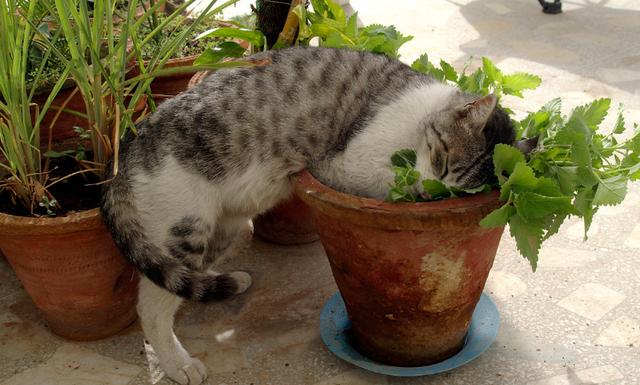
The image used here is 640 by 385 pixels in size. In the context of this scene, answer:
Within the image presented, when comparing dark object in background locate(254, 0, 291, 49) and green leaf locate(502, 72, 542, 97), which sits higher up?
dark object in background locate(254, 0, 291, 49)

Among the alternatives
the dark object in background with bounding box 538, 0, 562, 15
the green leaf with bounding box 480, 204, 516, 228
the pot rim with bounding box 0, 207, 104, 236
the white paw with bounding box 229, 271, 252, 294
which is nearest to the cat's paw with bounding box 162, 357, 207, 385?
the white paw with bounding box 229, 271, 252, 294

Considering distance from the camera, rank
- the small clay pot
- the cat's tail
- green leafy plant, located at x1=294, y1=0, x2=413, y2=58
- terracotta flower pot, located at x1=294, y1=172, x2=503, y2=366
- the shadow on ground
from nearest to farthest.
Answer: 1. terracotta flower pot, located at x1=294, y1=172, x2=503, y2=366
2. the cat's tail
3. green leafy plant, located at x1=294, y1=0, x2=413, y2=58
4. the small clay pot
5. the shadow on ground

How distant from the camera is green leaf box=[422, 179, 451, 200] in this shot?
1729mm

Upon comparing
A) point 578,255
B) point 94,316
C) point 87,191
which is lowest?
point 578,255

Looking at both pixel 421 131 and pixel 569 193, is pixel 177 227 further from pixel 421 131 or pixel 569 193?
pixel 569 193

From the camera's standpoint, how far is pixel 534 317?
2307 millimetres

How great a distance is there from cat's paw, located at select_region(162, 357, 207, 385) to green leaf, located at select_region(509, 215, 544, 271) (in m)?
1.04

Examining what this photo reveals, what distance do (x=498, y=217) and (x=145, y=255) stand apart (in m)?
0.99

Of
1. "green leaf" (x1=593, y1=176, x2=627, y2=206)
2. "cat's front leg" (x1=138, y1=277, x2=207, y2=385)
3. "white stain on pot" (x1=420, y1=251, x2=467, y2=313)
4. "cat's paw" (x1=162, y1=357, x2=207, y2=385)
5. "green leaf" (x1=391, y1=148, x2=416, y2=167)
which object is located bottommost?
"cat's paw" (x1=162, y1=357, x2=207, y2=385)

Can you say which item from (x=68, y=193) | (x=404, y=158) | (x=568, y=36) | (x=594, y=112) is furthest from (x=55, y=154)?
(x=568, y=36)

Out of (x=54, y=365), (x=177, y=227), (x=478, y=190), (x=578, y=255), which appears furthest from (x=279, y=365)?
(x=578, y=255)

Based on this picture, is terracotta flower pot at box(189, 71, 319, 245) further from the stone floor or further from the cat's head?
the cat's head

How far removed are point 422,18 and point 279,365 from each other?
3.50 meters

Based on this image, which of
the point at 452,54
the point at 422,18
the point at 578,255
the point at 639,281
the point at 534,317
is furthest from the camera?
the point at 422,18
